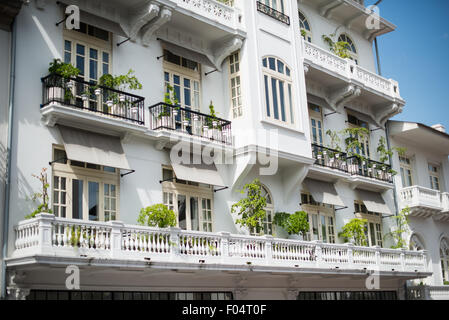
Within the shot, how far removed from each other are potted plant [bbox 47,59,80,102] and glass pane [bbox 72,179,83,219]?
2.29m

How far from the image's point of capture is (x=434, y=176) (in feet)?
104

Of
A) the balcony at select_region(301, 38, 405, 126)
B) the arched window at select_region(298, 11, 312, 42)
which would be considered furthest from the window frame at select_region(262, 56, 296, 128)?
the arched window at select_region(298, 11, 312, 42)

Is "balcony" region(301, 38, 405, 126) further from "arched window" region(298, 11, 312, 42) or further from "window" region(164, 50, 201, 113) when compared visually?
"window" region(164, 50, 201, 113)

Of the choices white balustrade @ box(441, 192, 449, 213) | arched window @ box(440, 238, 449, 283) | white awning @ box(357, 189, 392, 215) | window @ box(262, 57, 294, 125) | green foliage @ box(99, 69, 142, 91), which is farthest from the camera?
arched window @ box(440, 238, 449, 283)

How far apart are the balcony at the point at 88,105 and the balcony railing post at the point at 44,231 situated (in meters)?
3.14

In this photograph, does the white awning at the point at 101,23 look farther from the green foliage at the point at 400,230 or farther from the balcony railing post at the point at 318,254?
the green foliage at the point at 400,230

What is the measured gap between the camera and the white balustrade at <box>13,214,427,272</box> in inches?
548

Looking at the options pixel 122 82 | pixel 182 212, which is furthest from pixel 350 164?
pixel 122 82

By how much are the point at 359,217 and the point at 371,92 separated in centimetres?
559

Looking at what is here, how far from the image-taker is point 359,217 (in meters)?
25.5

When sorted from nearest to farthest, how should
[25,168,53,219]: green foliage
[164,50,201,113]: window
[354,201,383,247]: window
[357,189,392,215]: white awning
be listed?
[25,168,53,219]: green foliage → [164,50,201,113]: window → [357,189,392,215]: white awning → [354,201,383,247]: window

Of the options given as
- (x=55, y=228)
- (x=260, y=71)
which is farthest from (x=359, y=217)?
(x=55, y=228)

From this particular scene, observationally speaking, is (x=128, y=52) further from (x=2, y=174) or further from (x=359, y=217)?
(x=359, y=217)

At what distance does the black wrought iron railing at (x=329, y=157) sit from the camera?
23.5 metres
